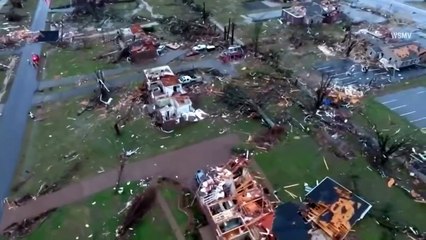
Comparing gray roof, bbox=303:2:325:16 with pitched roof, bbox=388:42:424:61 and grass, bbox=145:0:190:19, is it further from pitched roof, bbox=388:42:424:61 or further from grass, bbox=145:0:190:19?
grass, bbox=145:0:190:19

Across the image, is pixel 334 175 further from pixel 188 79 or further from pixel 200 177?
pixel 188 79

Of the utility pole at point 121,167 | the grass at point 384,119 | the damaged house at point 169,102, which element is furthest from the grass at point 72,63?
the grass at point 384,119

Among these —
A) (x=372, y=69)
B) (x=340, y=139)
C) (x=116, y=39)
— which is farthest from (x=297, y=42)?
(x=116, y=39)

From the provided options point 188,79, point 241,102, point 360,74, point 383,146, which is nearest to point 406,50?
point 360,74

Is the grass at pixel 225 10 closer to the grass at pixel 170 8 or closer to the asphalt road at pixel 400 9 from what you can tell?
the grass at pixel 170 8

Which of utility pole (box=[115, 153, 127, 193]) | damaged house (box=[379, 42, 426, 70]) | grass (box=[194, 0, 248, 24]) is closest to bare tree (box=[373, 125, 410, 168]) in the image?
damaged house (box=[379, 42, 426, 70])

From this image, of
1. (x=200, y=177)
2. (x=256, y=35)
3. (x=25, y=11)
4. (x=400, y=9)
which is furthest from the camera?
(x=400, y=9)

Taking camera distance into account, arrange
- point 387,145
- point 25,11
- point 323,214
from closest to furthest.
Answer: point 323,214
point 387,145
point 25,11

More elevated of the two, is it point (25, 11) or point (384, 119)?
point (384, 119)
